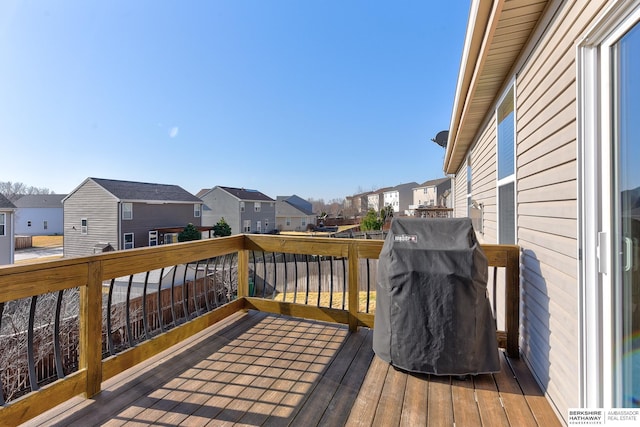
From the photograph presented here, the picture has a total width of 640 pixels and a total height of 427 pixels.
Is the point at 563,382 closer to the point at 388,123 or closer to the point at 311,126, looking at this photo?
the point at 388,123

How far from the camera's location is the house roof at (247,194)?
2579 cm

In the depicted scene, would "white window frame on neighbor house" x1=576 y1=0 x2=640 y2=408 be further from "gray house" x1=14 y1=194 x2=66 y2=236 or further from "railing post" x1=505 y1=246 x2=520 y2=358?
"gray house" x1=14 y1=194 x2=66 y2=236

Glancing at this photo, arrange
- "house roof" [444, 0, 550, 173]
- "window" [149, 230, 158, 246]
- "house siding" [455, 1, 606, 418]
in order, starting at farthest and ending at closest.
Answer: "window" [149, 230, 158, 246], "house roof" [444, 0, 550, 173], "house siding" [455, 1, 606, 418]

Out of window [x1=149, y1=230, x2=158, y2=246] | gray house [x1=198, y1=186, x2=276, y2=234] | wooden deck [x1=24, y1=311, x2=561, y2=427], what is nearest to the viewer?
wooden deck [x1=24, y1=311, x2=561, y2=427]

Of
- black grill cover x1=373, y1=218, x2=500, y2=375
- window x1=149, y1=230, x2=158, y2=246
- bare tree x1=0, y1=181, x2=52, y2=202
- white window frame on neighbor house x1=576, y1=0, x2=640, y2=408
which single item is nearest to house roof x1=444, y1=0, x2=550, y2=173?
white window frame on neighbor house x1=576, y1=0, x2=640, y2=408

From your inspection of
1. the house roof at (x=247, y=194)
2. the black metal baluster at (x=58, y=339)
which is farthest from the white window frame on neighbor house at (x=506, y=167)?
the house roof at (x=247, y=194)

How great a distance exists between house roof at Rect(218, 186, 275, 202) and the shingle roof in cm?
397

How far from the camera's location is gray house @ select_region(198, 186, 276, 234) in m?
25.4

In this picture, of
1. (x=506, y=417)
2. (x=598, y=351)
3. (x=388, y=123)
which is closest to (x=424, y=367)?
(x=506, y=417)

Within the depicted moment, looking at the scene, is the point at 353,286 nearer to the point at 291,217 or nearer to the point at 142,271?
the point at 142,271

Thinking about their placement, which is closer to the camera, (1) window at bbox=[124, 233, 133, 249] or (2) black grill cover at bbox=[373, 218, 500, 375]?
(2) black grill cover at bbox=[373, 218, 500, 375]

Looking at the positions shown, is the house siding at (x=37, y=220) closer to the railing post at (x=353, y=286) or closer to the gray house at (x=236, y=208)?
the gray house at (x=236, y=208)

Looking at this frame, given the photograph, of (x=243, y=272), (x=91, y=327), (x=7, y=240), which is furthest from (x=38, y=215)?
(x=91, y=327)

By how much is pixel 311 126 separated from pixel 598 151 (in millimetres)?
19490
